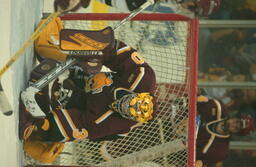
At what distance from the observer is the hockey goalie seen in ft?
5.52

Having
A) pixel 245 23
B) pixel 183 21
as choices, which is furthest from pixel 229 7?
pixel 183 21

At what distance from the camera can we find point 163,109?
2006 millimetres

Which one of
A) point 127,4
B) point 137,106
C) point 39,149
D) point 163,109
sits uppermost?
point 127,4

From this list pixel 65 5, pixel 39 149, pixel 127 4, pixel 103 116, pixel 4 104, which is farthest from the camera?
pixel 127 4

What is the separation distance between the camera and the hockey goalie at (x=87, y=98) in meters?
1.68

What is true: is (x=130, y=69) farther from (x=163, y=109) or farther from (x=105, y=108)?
(x=163, y=109)

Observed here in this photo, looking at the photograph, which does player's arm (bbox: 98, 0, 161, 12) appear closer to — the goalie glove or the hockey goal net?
the hockey goal net

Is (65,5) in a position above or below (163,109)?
above

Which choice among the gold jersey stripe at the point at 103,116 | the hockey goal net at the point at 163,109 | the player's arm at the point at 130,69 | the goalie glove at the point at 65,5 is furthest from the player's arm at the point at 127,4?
the gold jersey stripe at the point at 103,116

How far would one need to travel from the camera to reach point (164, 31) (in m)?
2.24

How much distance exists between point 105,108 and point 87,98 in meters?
0.11

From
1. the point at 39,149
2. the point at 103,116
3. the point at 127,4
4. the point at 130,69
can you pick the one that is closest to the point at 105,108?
the point at 103,116

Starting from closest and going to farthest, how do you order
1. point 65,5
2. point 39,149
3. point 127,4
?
point 65,5 < point 39,149 < point 127,4

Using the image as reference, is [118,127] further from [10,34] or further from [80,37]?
[10,34]
